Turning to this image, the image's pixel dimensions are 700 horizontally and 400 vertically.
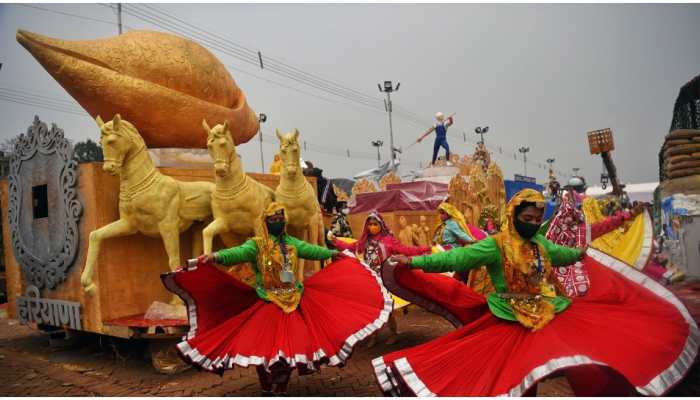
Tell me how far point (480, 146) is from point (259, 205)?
1264 centimetres

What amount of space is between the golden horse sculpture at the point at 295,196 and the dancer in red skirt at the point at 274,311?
1.87m

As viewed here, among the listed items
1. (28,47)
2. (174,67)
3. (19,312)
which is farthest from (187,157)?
(19,312)

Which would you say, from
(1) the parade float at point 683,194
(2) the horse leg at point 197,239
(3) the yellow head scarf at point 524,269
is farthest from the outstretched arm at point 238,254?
(1) the parade float at point 683,194

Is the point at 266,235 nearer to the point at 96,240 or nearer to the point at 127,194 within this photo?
the point at 127,194

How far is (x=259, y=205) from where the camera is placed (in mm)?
6578

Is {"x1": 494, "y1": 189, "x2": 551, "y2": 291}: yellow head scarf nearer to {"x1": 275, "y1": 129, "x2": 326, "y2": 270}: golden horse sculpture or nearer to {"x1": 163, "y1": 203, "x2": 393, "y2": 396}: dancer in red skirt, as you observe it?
{"x1": 163, "y1": 203, "x2": 393, "y2": 396}: dancer in red skirt

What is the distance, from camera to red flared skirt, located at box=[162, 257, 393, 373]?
4.15m

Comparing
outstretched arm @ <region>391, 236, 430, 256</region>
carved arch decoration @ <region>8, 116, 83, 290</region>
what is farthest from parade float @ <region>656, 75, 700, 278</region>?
carved arch decoration @ <region>8, 116, 83, 290</region>

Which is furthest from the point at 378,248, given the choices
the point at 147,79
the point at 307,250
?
the point at 147,79

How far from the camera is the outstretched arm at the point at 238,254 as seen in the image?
177 inches

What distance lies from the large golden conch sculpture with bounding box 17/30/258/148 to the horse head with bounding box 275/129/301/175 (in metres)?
1.51

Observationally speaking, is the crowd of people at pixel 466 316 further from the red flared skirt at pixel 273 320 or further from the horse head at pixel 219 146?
the horse head at pixel 219 146

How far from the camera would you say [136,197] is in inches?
229

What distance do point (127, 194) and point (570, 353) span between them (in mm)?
4981
